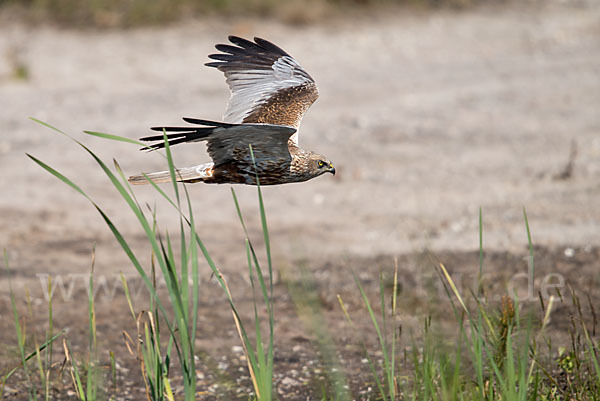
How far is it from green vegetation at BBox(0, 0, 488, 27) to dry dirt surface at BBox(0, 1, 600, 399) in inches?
8.9

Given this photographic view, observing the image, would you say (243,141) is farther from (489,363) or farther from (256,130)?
(489,363)

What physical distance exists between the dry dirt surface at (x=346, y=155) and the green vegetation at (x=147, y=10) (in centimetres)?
23

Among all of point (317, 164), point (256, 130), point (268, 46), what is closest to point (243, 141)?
Answer: point (256, 130)

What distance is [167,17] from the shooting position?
37.1 feet

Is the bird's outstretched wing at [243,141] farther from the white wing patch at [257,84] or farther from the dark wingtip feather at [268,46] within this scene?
the dark wingtip feather at [268,46]

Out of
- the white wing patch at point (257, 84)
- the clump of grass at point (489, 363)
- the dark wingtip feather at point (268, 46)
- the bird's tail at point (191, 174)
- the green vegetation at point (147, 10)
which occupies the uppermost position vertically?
the green vegetation at point (147, 10)

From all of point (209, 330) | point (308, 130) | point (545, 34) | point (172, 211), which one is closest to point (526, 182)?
point (308, 130)

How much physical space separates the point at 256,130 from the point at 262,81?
1.16 metres

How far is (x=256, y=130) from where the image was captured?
316cm

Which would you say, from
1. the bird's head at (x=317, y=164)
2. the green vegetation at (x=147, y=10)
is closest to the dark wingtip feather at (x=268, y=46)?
the bird's head at (x=317, y=164)

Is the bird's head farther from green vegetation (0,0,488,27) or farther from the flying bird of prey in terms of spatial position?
green vegetation (0,0,488,27)

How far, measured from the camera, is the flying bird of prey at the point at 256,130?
313 cm

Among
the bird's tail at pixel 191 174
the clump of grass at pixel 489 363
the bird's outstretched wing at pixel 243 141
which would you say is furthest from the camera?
the bird's tail at pixel 191 174

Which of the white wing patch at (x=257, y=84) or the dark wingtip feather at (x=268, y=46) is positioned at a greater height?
the dark wingtip feather at (x=268, y=46)
